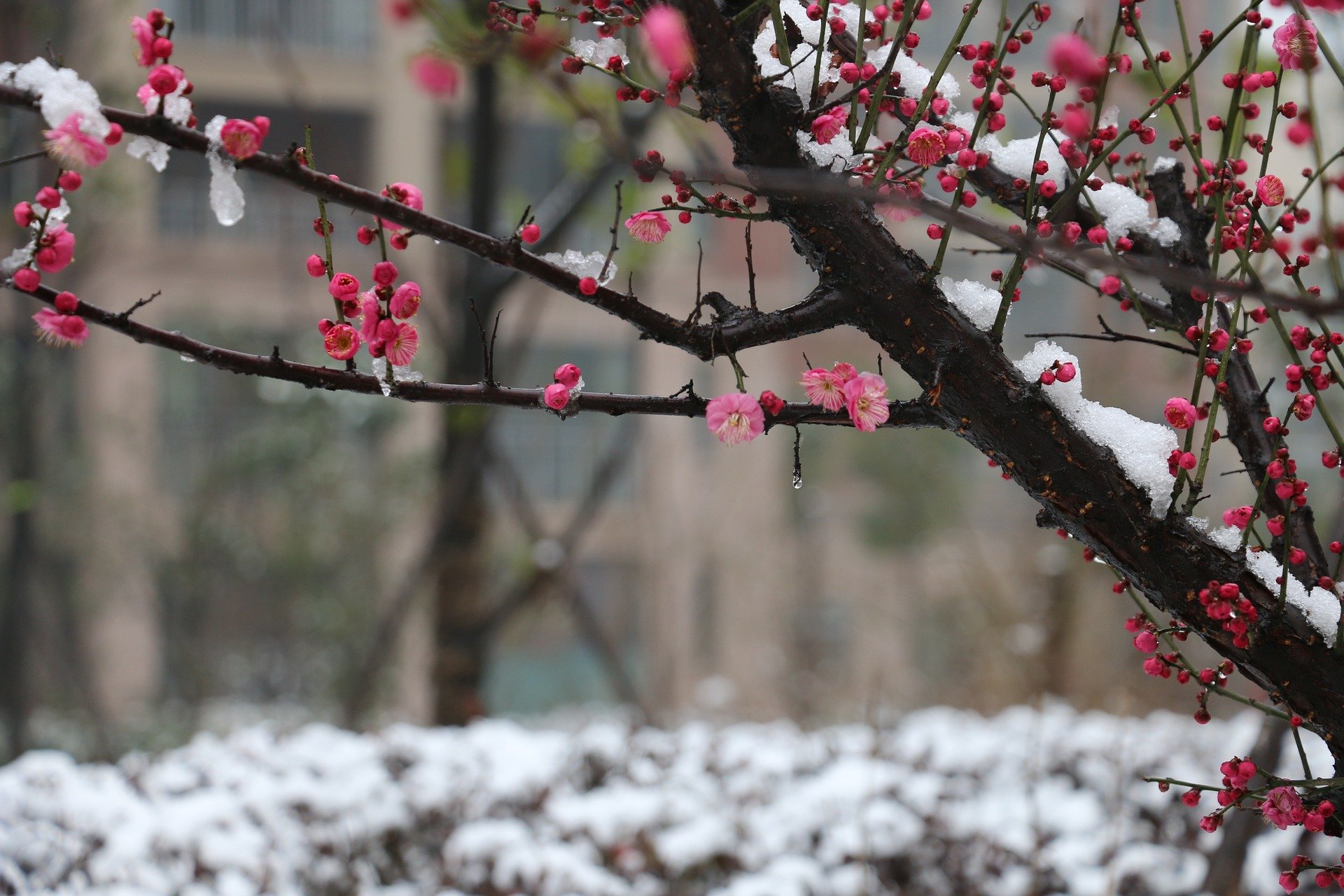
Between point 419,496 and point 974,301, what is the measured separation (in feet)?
24.2

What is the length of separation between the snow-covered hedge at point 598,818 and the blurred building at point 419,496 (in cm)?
193

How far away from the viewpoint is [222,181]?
935mm

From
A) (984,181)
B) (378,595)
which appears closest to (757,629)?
(378,595)

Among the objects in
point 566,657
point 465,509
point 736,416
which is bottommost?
point 566,657

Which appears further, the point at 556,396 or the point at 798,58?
the point at 798,58

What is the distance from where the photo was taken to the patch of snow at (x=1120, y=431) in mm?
1091

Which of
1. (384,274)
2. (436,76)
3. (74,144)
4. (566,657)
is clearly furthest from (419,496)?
(74,144)

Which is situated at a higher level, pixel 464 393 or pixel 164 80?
pixel 164 80

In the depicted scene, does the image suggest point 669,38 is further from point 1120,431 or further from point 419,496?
point 419,496

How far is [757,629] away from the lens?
10875 millimetres

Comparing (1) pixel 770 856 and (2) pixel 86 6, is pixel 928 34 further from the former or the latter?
(1) pixel 770 856

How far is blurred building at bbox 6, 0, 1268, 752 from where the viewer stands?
6.99 m

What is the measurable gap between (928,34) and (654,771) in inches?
393

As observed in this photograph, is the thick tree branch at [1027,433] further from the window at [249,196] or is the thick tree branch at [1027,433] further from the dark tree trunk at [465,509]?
→ the window at [249,196]
